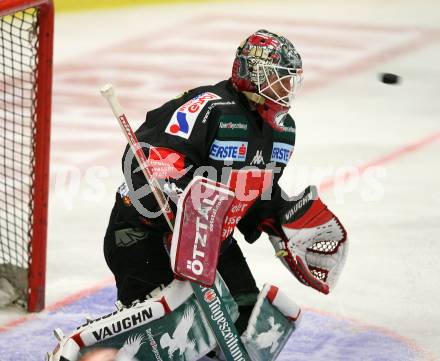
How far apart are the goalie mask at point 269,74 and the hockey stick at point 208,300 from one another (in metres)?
0.41

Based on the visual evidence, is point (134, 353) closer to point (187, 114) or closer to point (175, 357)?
point (175, 357)

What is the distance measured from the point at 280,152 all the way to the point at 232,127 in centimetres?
31

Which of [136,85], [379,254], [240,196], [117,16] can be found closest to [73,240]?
[379,254]

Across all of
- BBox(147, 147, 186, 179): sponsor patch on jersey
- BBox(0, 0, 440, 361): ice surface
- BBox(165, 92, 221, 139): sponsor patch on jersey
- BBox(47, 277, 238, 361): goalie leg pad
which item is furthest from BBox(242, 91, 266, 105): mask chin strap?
BBox(0, 0, 440, 361): ice surface

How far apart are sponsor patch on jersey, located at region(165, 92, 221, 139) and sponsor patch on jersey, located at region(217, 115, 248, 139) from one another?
8cm

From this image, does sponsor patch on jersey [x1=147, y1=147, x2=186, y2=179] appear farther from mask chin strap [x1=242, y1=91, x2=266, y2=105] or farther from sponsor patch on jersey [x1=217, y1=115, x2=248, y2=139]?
mask chin strap [x1=242, y1=91, x2=266, y2=105]

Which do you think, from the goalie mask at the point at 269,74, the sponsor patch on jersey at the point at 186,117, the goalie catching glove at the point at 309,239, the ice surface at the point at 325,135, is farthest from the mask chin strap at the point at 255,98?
the ice surface at the point at 325,135

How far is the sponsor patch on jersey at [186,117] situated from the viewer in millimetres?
3641

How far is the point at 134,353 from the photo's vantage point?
3631 millimetres

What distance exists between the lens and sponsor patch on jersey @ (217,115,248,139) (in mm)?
3646

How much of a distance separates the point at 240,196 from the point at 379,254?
168 centimetres

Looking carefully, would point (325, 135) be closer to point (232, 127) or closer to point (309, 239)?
point (309, 239)

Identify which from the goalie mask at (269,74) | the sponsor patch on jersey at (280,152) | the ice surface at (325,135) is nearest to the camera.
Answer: the goalie mask at (269,74)

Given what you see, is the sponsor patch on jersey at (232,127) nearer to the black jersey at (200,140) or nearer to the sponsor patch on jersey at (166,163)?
the black jersey at (200,140)
